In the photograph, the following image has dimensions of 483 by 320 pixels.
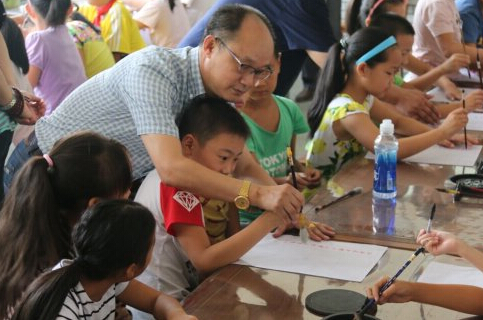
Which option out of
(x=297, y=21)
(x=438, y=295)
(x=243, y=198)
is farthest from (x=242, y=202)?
(x=297, y=21)

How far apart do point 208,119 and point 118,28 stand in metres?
2.76

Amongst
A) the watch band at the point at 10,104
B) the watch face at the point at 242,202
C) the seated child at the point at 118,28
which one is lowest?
the seated child at the point at 118,28

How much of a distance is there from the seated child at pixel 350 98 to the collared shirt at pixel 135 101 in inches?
33.5

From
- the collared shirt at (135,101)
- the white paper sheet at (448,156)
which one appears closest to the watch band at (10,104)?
the collared shirt at (135,101)

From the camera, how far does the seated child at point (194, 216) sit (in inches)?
65.0

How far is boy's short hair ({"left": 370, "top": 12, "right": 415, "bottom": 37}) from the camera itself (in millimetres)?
2955

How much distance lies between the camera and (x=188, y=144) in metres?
1.85

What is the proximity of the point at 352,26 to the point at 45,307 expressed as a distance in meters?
2.59

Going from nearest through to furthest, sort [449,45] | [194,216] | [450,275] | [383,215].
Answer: [450,275] < [194,216] < [383,215] < [449,45]

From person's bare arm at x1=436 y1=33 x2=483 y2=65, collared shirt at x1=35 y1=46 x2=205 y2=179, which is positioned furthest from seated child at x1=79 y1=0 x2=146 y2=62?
collared shirt at x1=35 y1=46 x2=205 y2=179

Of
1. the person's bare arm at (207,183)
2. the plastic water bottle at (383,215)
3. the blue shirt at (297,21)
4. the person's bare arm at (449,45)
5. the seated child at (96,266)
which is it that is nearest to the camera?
the seated child at (96,266)

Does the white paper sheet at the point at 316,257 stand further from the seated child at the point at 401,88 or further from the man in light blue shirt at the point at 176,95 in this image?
the seated child at the point at 401,88

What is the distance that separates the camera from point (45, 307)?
4.10ft

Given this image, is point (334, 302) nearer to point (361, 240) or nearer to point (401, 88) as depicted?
point (361, 240)
